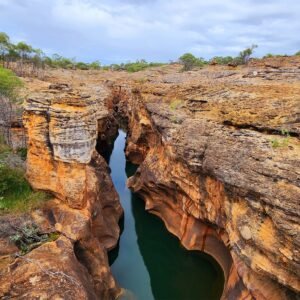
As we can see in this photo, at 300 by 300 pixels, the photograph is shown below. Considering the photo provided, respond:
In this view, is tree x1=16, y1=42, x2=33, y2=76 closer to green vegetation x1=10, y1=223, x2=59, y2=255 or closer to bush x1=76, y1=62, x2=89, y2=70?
bush x1=76, y1=62, x2=89, y2=70

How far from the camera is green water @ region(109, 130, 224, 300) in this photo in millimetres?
15070

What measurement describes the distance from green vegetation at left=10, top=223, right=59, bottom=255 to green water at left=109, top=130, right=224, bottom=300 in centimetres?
483

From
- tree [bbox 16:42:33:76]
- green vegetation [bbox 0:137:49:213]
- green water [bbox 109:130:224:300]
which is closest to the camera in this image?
green vegetation [bbox 0:137:49:213]

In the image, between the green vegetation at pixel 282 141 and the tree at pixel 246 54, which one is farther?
the tree at pixel 246 54

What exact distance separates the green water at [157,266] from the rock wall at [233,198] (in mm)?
697

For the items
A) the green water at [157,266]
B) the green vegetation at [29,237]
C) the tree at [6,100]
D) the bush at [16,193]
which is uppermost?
the tree at [6,100]

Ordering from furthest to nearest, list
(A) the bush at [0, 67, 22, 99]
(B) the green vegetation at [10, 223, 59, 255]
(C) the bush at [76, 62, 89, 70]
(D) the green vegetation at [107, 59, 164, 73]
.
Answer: (C) the bush at [76, 62, 89, 70] < (D) the green vegetation at [107, 59, 164, 73] < (A) the bush at [0, 67, 22, 99] < (B) the green vegetation at [10, 223, 59, 255]

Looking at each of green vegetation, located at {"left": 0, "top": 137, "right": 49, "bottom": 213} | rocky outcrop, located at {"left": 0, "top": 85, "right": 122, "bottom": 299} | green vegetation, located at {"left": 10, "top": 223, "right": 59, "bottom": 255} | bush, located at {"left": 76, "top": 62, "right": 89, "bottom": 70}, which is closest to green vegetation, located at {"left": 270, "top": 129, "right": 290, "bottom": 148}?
rocky outcrop, located at {"left": 0, "top": 85, "right": 122, "bottom": 299}

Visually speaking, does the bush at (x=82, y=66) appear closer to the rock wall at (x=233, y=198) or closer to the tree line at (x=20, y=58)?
the tree line at (x=20, y=58)

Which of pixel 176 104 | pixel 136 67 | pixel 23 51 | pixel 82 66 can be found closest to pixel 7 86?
pixel 176 104

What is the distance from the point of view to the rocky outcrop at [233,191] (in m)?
9.95

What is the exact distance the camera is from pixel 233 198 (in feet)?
40.0

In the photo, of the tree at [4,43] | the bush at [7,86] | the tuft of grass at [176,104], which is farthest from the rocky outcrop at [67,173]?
the tree at [4,43]

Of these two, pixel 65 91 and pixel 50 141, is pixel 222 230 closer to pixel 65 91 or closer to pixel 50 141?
pixel 50 141
